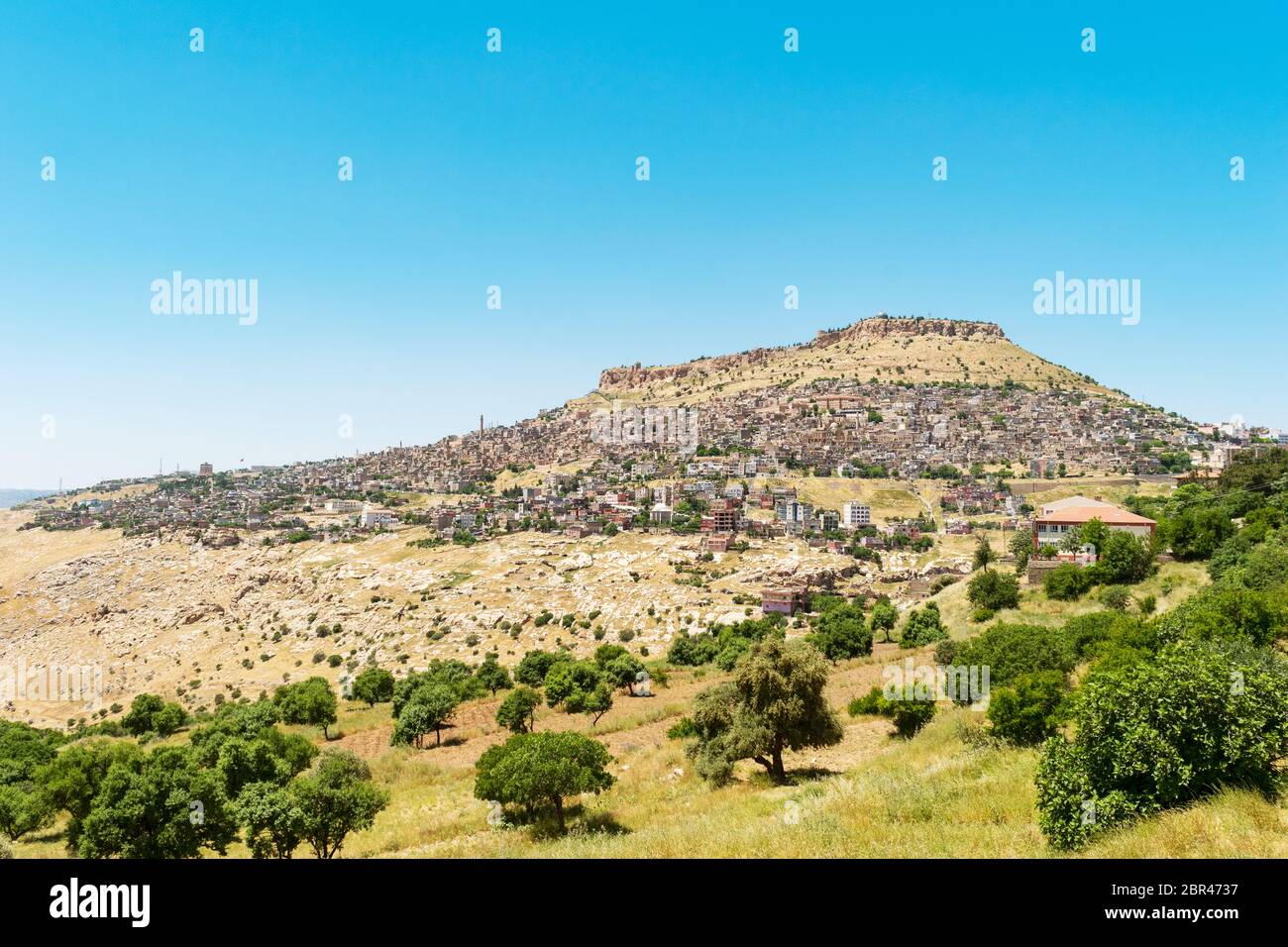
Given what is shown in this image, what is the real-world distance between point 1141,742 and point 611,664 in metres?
30.1

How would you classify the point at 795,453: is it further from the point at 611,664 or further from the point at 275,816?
the point at 275,816

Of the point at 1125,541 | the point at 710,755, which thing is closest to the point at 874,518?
the point at 1125,541

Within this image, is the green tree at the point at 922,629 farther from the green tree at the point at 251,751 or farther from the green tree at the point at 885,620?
the green tree at the point at 251,751

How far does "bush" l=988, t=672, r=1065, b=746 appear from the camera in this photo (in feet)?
49.6

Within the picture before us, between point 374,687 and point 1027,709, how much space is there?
40056 millimetres

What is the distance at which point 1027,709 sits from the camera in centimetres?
1516

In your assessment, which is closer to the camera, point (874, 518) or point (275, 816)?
point (275, 816)

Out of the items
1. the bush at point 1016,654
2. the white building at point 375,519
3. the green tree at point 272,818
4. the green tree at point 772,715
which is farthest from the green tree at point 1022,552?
the white building at point 375,519

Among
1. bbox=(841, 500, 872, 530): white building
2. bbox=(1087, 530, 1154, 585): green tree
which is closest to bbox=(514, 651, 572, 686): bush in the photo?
bbox=(1087, 530, 1154, 585): green tree

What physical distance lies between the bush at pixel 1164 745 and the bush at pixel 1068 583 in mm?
29650
